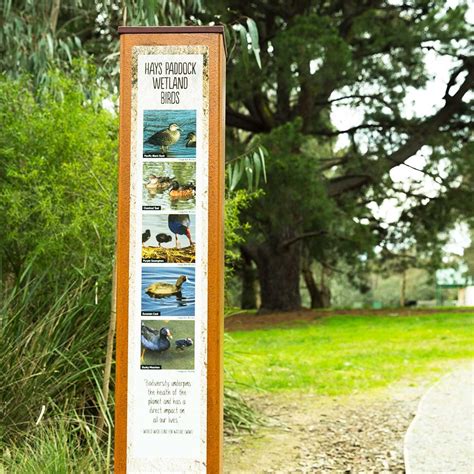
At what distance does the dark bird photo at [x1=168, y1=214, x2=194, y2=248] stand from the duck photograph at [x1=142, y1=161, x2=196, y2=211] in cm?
3

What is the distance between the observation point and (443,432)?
5.25m

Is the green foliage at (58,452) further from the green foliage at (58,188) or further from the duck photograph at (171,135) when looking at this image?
the duck photograph at (171,135)

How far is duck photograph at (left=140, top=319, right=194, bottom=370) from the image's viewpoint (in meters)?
2.97

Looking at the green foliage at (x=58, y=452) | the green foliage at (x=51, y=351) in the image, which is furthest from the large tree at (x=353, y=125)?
the green foliage at (x=58, y=452)

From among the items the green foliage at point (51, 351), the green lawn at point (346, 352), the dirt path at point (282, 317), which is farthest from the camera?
the dirt path at point (282, 317)

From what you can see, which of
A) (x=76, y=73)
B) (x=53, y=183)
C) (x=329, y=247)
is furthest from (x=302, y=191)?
(x=53, y=183)

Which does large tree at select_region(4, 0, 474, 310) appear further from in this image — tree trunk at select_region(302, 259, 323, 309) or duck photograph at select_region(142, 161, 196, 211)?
duck photograph at select_region(142, 161, 196, 211)

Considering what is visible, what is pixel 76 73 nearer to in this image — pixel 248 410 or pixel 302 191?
pixel 248 410

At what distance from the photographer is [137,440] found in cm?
298

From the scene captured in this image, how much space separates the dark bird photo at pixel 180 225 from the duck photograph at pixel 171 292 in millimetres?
123

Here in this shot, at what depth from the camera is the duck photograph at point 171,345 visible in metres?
2.97

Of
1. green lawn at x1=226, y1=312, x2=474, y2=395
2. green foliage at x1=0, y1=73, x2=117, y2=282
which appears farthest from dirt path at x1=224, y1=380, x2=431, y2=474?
green foliage at x1=0, y1=73, x2=117, y2=282

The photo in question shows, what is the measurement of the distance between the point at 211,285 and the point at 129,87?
0.81 meters

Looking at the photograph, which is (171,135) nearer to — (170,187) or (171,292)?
(170,187)
